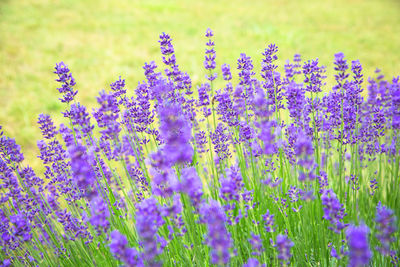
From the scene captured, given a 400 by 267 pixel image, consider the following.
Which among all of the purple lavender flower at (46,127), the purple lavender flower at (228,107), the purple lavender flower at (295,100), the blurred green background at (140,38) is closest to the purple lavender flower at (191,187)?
the purple lavender flower at (228,107)

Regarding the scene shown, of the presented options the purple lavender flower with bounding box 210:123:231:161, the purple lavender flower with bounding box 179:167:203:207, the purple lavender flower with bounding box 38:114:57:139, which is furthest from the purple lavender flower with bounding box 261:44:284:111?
the purple lavender flower with bounding box 38:114:57:139

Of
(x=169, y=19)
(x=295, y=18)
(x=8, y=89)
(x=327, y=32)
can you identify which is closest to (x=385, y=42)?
(x=327, y=32)

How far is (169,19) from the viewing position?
18078mm

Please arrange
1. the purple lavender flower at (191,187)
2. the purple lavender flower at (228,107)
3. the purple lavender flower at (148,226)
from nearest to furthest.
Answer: the purple lavender flower at (148,226) → the purple lavender flower at (191,187) → the purple lavender flower at (228,107)

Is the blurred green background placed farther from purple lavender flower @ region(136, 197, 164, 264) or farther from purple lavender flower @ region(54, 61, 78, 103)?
purple lavender flower @ region(136, 197, 164, 264)

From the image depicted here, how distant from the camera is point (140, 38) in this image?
50.3 feet

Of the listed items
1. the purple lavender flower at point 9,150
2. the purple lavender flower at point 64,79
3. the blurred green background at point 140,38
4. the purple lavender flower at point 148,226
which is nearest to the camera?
the purple lavender flower at point 148,226

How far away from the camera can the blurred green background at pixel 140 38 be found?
1038 cm

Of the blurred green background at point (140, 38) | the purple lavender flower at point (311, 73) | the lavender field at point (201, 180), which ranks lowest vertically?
the lavender field at point (201, 180)

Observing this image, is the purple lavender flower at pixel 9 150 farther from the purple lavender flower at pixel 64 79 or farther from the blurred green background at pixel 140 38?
the blurred green background at pixel 140 38

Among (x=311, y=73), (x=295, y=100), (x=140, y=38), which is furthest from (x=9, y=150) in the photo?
(x=140, y=38)

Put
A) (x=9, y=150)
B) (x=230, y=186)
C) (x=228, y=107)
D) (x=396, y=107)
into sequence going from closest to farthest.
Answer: (x=230, y=186) < (x=396, y=107) < (x=9, y=150) < (x=228, y=107)

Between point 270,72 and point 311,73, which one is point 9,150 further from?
point 311,73

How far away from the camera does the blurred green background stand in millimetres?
10383
